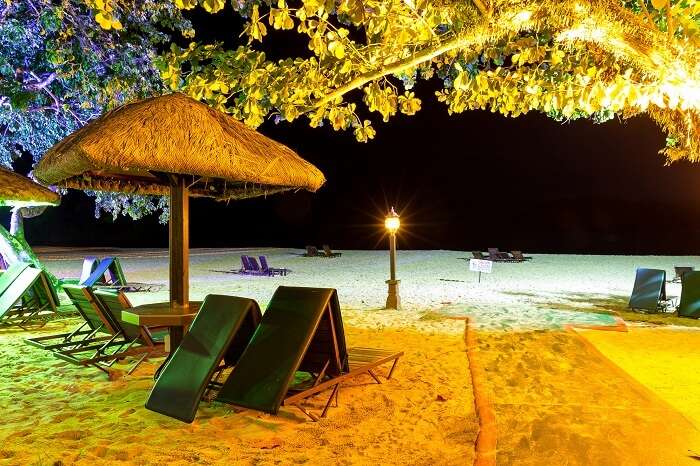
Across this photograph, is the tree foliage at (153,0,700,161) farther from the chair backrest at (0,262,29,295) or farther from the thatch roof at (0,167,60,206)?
the chair backrest at (0,262,29,295)

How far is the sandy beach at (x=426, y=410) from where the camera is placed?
132 inches

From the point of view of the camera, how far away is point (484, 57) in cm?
571

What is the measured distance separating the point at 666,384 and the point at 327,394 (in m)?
3.25

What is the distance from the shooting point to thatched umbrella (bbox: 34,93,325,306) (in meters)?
3.88

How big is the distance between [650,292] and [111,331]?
30.2 ft

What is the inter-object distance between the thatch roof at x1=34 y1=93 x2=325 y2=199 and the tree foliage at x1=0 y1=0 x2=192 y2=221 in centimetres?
553

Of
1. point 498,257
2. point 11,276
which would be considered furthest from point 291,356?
point 498,257

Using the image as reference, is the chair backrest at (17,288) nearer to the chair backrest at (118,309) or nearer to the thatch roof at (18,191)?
the thatch roof at (18,191)

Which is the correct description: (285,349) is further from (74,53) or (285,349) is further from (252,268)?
(252,268)

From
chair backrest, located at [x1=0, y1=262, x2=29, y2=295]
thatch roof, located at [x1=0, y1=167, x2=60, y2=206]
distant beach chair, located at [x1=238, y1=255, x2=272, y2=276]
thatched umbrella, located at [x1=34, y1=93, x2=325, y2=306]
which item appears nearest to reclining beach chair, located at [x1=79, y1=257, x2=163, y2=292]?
chair backrest, located at [x1=0, y1=262, x2=29, y2=295]

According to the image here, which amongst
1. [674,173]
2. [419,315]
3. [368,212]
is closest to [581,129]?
[674,173]

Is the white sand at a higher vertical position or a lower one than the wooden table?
lower

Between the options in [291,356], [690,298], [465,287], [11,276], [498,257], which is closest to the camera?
[291,356]

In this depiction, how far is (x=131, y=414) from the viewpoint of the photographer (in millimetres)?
3986
